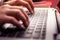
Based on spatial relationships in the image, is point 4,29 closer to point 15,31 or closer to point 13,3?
point 15,31

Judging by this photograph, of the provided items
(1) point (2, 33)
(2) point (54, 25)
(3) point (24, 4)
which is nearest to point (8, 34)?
(1) point (2, 33)

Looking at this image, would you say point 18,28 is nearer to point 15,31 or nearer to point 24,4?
point 15,31

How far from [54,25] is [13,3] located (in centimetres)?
32

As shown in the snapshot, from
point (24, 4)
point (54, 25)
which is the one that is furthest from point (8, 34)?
point (24, 4)

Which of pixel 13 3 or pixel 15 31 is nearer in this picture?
pixel 15 31

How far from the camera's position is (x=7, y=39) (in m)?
0.31

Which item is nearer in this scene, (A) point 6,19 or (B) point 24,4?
(A) point 6,19

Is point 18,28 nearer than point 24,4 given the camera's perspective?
Yes

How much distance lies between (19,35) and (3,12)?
98mm

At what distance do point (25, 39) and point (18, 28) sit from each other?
8 centimetres

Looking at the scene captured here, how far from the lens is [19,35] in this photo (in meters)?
0.34

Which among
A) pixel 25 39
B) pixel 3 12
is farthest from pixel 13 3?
pixel 25 39

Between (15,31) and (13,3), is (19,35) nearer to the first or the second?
(15,31)

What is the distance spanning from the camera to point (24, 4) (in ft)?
1.99
